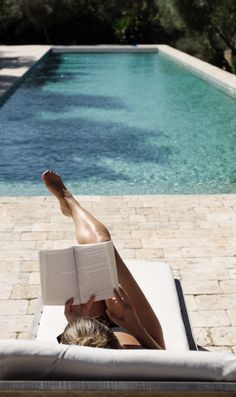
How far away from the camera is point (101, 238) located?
128 inches

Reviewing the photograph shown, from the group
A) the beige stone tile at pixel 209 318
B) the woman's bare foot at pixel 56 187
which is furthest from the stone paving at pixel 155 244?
the woman's bare foot at pixel 56 187

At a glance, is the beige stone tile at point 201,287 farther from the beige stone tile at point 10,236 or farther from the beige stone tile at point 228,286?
the beige stone tile at point 10,236

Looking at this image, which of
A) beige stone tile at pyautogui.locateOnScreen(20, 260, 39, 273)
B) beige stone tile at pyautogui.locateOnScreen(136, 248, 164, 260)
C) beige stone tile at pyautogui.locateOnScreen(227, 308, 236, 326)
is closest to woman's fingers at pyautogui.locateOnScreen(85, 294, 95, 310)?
beige stone tile at pyautogui.locateOnScreen(227, 308, 236, 326)

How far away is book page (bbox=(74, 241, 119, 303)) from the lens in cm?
267

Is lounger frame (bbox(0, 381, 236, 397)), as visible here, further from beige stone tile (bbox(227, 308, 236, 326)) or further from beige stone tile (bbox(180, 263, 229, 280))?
beige stone tile (bbox(180, 263, 229, 280))

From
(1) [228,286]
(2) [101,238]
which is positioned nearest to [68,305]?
(2) [101,238]

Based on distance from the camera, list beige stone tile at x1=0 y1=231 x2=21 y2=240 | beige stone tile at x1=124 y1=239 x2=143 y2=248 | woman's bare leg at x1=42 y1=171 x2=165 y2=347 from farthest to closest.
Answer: beige stone tile at x1=0 y1=231 x2=21 y2=240 < beige stone tile at x1=124 y1=239 x2=143 y2=248 < woman's bare leg at x1=42 y1=171 x2=165 y2=347

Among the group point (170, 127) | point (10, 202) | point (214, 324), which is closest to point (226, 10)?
point (170, 127)

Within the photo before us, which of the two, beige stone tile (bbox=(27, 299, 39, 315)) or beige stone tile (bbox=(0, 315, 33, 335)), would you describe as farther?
beige stone tile (bbox=(27, 299, 39, 315))

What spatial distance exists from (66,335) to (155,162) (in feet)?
22.1

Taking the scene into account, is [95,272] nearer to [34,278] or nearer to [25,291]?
[25,291]

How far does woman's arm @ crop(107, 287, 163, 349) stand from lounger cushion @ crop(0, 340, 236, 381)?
55cm

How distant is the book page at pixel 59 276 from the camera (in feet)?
8.73

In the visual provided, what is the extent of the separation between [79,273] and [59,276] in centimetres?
10
